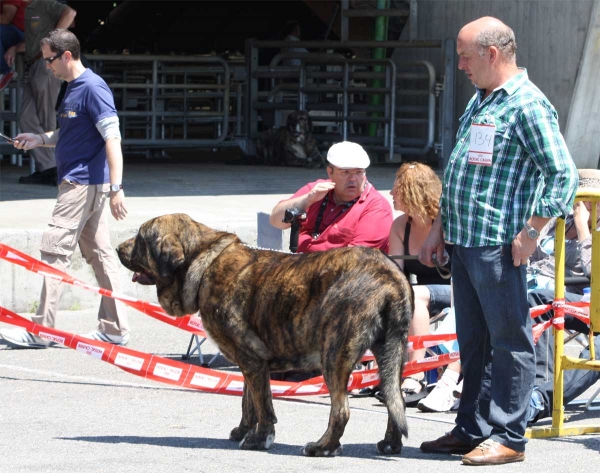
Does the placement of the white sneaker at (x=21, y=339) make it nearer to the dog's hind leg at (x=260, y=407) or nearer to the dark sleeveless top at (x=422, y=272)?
the dark sleeveless top at (x=422, y=272)

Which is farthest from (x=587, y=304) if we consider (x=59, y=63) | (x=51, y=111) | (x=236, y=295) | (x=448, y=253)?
(x=51, y=111)

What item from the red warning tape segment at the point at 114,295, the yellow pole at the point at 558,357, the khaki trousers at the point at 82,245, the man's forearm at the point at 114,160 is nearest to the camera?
the yellow pole at the point at 558,357

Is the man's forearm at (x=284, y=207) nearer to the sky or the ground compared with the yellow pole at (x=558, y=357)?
nearer to the sky

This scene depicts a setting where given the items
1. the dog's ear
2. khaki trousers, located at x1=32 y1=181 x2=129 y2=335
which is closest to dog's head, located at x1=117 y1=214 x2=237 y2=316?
the dog's ear

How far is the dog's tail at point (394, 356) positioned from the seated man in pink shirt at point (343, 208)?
193cm

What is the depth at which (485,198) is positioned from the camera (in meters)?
4.85

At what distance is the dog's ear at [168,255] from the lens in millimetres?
5430

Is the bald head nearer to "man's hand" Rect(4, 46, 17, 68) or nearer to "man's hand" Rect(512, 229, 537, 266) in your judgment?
"man's hand" Rect(512, 229, 537, 266)

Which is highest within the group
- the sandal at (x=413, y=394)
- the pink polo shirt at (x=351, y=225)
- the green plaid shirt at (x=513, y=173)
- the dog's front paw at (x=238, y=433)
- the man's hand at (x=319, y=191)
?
the green plaid shirt at (x=513, y=173)

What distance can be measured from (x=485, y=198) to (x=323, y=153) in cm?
1236

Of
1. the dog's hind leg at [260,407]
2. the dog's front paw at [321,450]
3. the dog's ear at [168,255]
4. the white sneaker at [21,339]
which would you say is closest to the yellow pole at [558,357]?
the dog's front paw at [321,450]

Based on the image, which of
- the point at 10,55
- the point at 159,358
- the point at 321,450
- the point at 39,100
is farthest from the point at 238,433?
the point at 10,55

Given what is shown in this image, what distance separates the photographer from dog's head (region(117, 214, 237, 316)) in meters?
5.43

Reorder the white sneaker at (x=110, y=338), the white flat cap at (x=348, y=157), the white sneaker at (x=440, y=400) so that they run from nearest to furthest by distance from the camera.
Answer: the white sneaker at (x=440, y=400) → the white flat cap at (x=348, y=157) → the white sneaker at (x=110, y=338)
